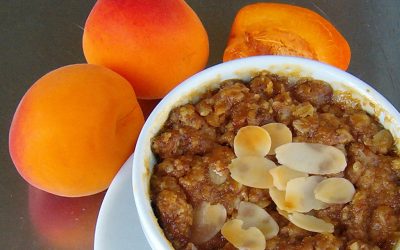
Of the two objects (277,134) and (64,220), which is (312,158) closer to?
(277,134)

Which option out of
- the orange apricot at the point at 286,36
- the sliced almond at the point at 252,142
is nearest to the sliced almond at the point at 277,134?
the sliced almond at the point at 252,142

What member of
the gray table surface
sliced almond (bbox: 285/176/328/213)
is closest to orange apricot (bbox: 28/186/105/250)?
the gray table surface

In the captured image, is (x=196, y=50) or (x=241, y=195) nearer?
(x=241, y=195)

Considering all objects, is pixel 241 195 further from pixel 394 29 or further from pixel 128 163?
pixel 394 29

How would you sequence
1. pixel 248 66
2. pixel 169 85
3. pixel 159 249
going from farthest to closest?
pixel 169 85 < pixel 248 66 < pixel 159 249

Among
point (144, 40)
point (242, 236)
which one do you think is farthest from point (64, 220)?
point (242, 236)

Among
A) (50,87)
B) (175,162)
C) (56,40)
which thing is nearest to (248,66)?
(175,162)
